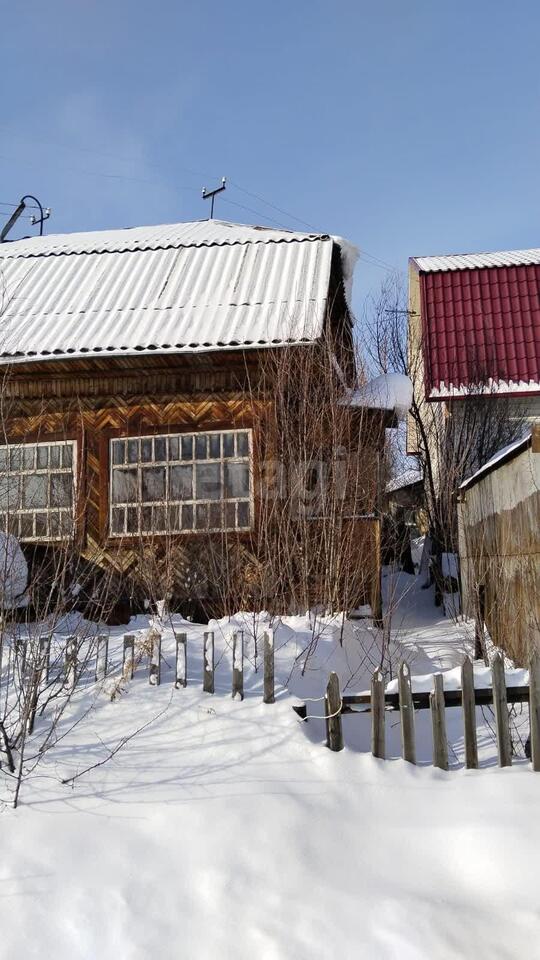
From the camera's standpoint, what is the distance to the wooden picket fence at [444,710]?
4.88 metres

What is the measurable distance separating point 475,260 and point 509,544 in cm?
1188

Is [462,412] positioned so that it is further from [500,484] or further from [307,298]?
[500,484]

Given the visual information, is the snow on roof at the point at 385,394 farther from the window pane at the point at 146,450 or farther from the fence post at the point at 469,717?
the fence post at the point at 469,717

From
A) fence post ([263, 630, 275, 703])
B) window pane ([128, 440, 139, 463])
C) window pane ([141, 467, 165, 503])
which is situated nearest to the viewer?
fence post ([263, 630, 275, 703])

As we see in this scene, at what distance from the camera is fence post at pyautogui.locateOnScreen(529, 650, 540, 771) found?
191 inches

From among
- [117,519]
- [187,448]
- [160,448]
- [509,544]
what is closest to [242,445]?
[187,448]

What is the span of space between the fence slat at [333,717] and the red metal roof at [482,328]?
10.3 metres

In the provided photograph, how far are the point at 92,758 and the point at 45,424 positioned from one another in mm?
7163

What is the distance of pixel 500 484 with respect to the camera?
7.78m

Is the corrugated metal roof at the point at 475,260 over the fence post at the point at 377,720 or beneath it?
over

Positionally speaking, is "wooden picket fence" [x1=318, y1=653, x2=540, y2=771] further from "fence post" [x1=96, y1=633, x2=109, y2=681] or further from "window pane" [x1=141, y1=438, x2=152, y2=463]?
Answer: "window pane" [x1=141, y1=438, x2=152, y2=463]

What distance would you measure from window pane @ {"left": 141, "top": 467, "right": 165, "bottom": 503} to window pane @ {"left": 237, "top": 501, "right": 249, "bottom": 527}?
1.06 meters

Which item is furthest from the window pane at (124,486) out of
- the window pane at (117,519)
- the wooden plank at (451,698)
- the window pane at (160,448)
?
the wooden plank at (451,698)

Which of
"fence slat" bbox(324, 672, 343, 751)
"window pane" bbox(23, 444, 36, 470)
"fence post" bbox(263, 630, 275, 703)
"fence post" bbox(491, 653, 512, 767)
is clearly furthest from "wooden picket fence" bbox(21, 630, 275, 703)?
"window pane" bbox(23, 444, 36, 470)
